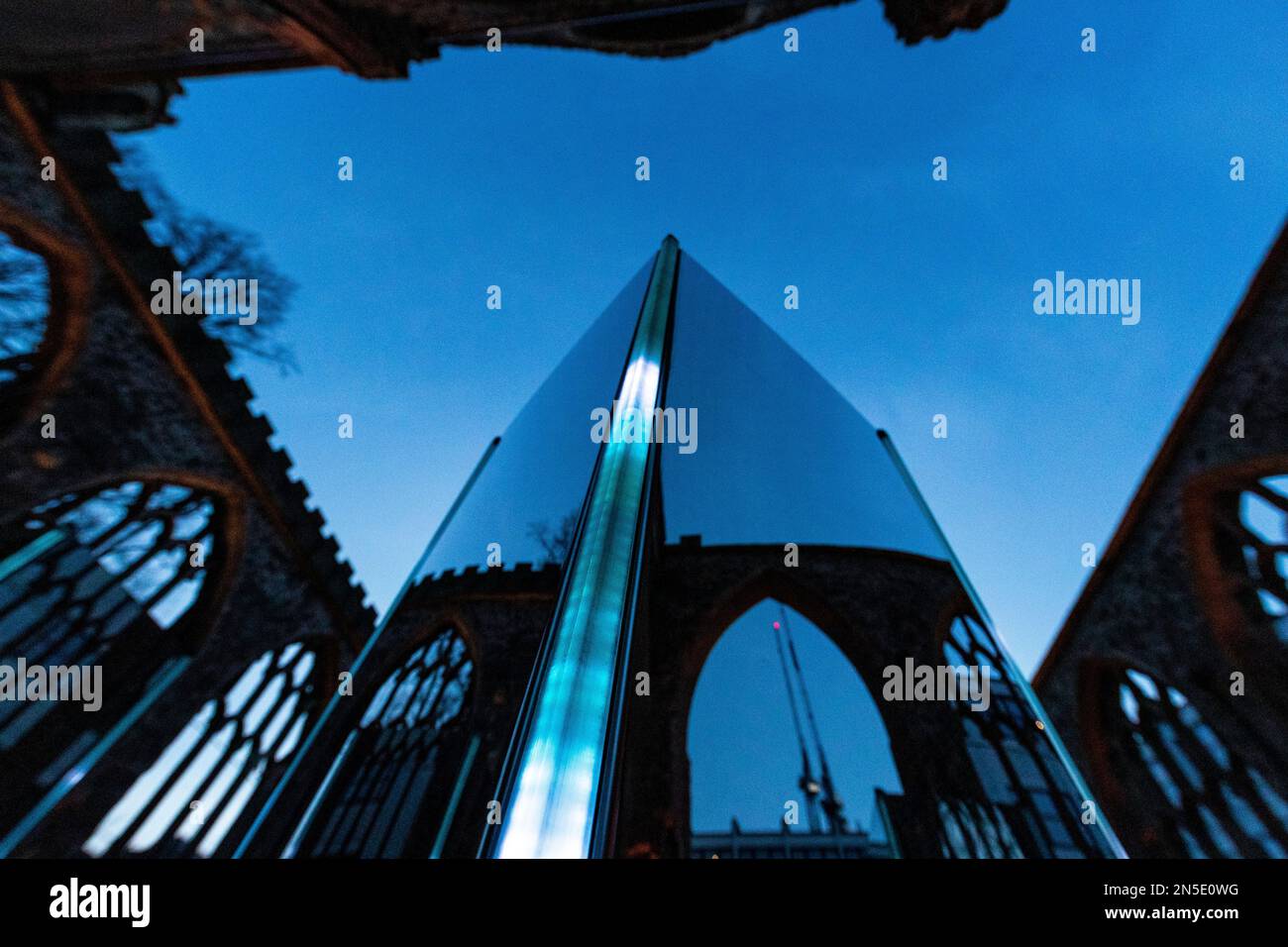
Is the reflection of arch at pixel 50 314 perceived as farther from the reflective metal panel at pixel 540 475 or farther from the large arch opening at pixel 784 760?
the large arch opening at pixel 784 760

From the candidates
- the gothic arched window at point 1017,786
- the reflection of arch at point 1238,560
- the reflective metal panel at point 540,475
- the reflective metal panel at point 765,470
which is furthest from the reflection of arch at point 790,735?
the reflection of arch at point 1238,560

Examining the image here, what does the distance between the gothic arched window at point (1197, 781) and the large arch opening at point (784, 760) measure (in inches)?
306

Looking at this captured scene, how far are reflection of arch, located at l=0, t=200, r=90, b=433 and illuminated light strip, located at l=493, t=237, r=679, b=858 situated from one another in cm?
907

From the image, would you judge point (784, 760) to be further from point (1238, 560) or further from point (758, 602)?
point (1238, 560)

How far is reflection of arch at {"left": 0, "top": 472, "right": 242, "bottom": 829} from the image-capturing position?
21.9 feet

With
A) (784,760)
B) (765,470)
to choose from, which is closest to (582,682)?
(784,760)

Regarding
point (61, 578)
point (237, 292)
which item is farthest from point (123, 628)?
point (237, 292)

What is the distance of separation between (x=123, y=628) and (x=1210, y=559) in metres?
15.5

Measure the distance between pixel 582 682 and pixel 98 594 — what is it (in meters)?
10.5

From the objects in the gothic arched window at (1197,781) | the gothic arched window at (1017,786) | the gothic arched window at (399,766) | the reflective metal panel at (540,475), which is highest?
the reflective metal panel at (540,475)

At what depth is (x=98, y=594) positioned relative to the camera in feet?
25.6

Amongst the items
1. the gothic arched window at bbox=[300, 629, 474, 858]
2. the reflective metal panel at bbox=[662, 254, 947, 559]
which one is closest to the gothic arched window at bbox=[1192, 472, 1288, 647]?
the reflective metal panel at bbox=[662, 254, 947, 559]

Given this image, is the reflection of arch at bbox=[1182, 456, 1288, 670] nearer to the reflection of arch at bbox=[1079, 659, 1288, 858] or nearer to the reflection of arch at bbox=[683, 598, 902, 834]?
the reflection of arch at bbox=[1079, 659, 1288, 858]

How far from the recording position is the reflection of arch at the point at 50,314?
6516mm
